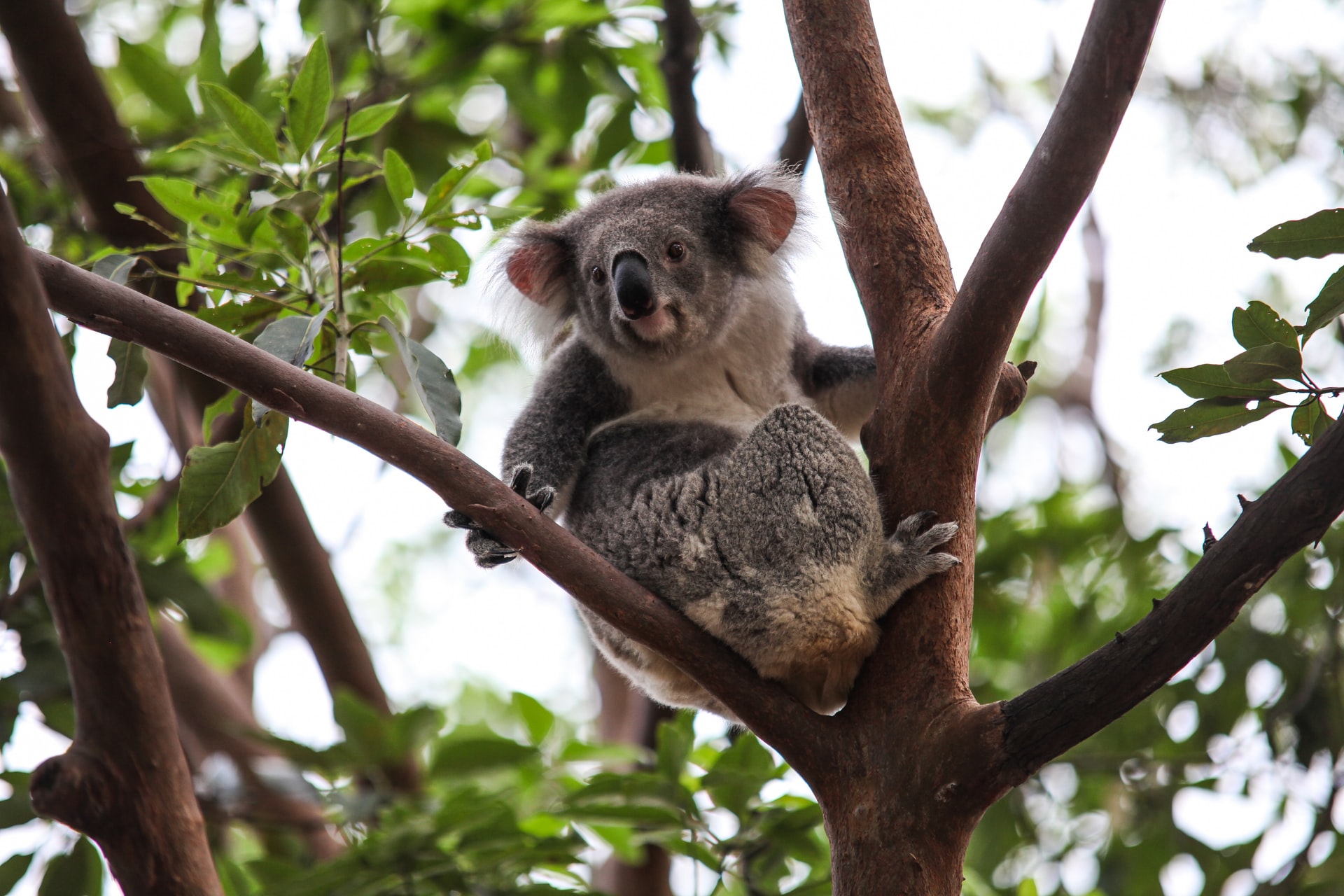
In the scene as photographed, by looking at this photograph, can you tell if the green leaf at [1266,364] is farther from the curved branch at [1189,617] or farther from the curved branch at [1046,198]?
the curved branch at [1046,198]

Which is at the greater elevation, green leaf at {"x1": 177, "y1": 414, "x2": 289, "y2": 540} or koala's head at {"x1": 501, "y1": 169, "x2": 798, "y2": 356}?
koala's head at {"x1": 501, "y1": 169, "x2": 798, "y2": 356}

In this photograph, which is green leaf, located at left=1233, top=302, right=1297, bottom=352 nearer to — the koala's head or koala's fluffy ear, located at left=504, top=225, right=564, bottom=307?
the koala's head

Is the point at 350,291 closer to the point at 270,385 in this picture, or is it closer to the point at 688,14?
the point at 270,385

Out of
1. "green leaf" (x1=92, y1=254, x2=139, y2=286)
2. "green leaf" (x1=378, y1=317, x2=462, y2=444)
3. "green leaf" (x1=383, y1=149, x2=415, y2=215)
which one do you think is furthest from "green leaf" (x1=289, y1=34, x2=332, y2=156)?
"green leaf" (x1=378, y1=317, x2=462, y2=444)

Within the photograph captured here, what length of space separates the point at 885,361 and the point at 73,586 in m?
1.69

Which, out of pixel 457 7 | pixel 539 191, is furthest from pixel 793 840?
pixel 457 7

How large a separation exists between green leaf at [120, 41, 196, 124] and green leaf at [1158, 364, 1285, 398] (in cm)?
314

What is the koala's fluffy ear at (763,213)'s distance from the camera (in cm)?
334

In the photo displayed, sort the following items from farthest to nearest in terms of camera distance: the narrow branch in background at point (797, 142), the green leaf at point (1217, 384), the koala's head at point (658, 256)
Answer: the narrow branch in background at point (797, 142) → the koala's head at point (658, 256) → the green leaf at point (1217, 384)

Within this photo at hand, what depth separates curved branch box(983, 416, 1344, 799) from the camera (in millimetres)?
1617

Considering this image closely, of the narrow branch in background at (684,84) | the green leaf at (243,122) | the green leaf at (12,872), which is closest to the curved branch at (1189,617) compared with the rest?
the green leaf at (243,122)

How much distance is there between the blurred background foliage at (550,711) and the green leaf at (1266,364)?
1.53m

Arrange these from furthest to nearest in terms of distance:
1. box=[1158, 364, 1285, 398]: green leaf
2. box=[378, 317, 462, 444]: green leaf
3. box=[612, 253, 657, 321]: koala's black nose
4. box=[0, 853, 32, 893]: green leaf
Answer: box=[612, 253, 657, 321]: koala's black nose, box=[0, 853, 32, 893]: green leaf, box=[378, 317, 462, 444]: green leaf, box=[1158, 364, 1285, 398]: green leaf

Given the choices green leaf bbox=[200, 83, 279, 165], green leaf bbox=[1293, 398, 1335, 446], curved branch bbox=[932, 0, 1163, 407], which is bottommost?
green leaf bbox=[1293, 398, 1335, 446]
